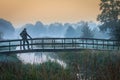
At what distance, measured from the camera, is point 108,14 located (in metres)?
43.7

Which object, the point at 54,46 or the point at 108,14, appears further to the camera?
the point at 108,14

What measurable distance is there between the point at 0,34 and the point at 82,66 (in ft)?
182

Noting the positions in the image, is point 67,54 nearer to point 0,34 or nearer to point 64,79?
point 64,79

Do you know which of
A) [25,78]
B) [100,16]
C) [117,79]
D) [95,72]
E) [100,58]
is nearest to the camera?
[117,79]

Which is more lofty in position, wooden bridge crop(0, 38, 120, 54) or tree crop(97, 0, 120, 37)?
tree crop(97, 0, 120, 37)

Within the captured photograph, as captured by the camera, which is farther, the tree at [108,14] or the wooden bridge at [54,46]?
the tree at [108,14]

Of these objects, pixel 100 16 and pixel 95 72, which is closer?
pixel 95 72

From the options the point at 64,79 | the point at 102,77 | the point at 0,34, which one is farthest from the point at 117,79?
the point at 0,34

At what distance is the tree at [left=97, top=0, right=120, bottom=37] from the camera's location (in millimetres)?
42562

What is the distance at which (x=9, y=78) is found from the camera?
39.1ft

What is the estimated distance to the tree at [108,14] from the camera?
42.6 m

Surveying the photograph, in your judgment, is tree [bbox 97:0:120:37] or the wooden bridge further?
tree [bbox 97:0:120:37]

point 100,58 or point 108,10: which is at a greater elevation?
point 108,10

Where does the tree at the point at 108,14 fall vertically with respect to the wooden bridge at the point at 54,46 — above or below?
above
